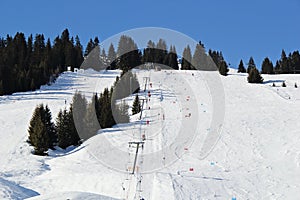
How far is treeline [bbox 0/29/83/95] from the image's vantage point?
193 ft

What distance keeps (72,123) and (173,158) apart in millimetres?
11528

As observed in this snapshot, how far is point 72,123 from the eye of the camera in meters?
29.8

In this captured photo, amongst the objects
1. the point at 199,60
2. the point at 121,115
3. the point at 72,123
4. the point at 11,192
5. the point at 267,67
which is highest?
the point at 199,60

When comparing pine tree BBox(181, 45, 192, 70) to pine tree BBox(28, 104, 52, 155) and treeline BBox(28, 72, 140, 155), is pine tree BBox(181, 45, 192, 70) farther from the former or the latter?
pine tree BBox(28, 104, 52, 155)

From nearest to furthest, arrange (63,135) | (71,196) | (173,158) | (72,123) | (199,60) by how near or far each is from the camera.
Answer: (71,196)
(173,158)
(63,135)
(72,123)
(199,60)

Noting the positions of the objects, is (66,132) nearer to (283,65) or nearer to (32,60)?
(32,60)

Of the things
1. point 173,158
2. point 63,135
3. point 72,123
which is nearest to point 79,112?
point 72,123

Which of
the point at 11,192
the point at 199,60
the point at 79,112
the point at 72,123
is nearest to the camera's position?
the point at 11,192

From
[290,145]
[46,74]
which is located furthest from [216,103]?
[46,74]

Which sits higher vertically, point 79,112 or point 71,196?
point 79,112

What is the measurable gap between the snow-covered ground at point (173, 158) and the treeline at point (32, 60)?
19.8 meters

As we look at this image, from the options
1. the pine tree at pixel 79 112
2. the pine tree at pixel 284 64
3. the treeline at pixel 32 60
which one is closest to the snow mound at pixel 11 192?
the pine tree at pixel 79 112

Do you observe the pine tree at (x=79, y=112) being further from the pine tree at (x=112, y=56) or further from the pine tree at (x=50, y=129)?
the pine tree at (x=112, y=56)

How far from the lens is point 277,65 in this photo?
288ft
